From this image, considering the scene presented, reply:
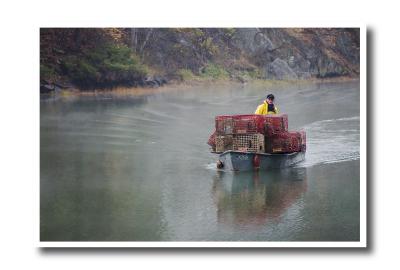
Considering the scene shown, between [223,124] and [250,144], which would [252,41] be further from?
[250,144]

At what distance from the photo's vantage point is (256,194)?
1146 cm

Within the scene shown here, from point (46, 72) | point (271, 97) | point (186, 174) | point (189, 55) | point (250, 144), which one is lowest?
point (186, 174)

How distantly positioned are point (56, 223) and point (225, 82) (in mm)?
3076

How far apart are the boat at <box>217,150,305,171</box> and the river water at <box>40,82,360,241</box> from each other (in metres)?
0.13

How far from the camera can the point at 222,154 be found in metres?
11.9

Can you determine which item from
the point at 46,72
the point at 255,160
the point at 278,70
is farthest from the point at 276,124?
the point at 46,72

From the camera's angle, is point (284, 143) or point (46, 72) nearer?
point (46, 72)

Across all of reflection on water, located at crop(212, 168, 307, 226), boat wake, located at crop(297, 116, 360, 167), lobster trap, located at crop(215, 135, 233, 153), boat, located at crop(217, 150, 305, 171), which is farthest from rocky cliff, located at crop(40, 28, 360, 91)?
reflection on water, located at crop(212, 168, 307, 226)

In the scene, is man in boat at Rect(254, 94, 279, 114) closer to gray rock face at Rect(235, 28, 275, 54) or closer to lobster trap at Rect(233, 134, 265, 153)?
lobster trap at Rect(233, 134, 265, 153)

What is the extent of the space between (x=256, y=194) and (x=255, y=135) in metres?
1.01

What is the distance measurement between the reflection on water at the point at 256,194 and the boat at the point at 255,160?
0.37 feet

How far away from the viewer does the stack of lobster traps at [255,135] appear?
38.5ft

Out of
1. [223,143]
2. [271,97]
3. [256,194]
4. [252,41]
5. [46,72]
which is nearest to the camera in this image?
[46,72]
